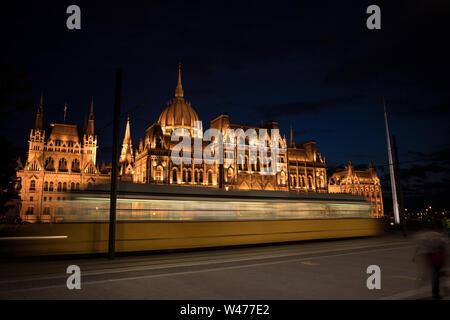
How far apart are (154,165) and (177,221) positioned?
5997 centimetres

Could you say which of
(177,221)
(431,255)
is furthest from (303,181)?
(431,255)

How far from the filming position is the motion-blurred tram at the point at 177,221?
13.0 metres

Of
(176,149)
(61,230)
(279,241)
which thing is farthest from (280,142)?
(61,230)

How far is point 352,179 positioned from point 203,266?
133 metres

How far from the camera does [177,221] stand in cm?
1522

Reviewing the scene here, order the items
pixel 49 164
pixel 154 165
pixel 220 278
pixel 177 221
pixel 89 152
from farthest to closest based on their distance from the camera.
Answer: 1. pixel 89 152
2. pixel 49 164
3. pixel 154 165
4. pixel 177 221
5. pixel 220 278

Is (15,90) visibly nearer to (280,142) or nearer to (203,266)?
(203,266)

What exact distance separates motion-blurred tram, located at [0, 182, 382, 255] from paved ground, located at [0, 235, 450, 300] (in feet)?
3.04

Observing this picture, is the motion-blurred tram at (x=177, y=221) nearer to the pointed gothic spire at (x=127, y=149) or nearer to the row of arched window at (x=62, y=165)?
the row of arched window at (x=62, y=165)

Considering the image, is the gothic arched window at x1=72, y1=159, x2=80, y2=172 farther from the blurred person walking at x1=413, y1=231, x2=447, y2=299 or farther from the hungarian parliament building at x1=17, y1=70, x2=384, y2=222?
the blurred person walking at x1=413, y1=231, x2=447, y2=299

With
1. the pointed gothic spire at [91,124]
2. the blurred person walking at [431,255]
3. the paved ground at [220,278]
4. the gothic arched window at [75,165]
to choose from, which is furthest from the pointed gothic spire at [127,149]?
the blurred person walking at [431,255]

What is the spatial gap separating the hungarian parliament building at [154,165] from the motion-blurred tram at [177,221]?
56.3m

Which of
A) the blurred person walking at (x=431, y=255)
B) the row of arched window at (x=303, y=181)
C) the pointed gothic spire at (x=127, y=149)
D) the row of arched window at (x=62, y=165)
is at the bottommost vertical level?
the blurred person walking at (x=431, y=255)

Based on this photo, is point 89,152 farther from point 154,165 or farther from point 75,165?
point 154,165
